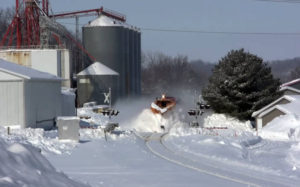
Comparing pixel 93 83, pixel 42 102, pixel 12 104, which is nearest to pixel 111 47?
pixel 93 83

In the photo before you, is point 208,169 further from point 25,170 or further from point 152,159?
point 25,170

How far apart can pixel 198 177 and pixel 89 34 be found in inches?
2024

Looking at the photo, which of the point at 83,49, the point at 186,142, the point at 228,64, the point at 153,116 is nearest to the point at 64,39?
the point at 83,49

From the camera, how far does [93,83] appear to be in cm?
6256

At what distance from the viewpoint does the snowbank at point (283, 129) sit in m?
Result: 38.7

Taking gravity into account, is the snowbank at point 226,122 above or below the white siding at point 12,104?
below

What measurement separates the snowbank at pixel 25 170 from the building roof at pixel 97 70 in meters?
52.1

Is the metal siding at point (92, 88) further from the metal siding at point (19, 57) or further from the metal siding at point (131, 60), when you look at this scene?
the metal siding at point (19, 57)

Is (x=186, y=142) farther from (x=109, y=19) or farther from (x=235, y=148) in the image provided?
(x=109, y=19)

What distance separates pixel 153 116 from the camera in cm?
5175

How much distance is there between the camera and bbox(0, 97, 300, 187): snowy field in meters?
10.2

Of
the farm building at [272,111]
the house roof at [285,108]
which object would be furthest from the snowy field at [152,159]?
the farm building at [272,111]

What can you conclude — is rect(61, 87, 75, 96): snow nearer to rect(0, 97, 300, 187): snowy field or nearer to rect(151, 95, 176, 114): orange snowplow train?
rect(151, 95, 176, 114): orange snowplow train

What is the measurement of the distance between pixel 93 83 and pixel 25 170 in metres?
53.5
